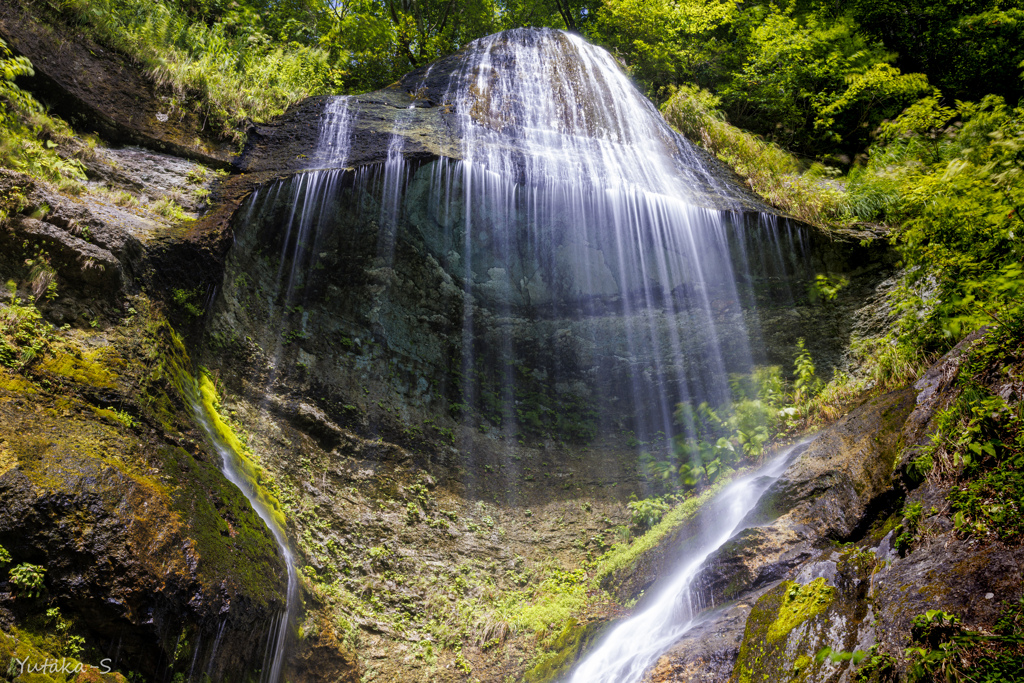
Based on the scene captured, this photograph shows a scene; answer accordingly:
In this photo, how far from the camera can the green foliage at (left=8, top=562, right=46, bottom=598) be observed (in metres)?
3.01

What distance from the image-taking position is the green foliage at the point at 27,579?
3.01 meters

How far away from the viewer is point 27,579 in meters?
3.04

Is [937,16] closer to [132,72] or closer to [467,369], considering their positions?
[467,369]

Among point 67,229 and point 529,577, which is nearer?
point 67,229

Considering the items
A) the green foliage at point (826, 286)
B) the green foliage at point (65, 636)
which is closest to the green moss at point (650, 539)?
the green foliage at point (826, 286)

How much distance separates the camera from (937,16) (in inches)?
453

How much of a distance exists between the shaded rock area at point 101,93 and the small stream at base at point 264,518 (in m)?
3.55

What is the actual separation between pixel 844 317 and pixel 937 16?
28.9 ft

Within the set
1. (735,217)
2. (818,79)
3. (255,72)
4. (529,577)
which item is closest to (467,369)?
(529,577)

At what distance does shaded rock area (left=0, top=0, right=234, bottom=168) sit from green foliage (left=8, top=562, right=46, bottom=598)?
5.64m

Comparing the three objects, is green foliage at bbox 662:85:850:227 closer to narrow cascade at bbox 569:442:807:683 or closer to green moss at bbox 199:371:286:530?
narrow cascade at bbox 569:442:807:683

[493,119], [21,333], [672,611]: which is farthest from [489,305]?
[21,333]

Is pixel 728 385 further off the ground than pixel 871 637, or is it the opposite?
pixel 728 385

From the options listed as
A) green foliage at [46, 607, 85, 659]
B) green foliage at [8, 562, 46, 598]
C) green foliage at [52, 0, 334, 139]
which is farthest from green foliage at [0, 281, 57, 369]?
green foliage at [52, 0, 334, 139]
